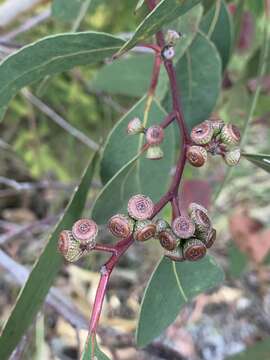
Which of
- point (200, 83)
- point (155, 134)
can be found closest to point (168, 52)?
point (155, 134)

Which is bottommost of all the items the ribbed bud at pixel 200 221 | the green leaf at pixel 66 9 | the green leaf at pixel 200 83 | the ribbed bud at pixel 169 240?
the ribbed bud at pixel 169 240

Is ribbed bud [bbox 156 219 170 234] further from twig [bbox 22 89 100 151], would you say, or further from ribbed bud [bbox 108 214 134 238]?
twig [bbox 22 89 100 151]

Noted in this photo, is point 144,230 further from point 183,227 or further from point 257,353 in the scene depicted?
point 257,353

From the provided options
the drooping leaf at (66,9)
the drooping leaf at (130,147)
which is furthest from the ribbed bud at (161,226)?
the drooping leaf at (66,9)

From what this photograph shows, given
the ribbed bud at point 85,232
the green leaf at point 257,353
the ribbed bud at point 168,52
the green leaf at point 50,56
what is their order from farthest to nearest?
the green leaf at point 257,353
the ribbed bud at point 168,52
the green leaf at point 50,56
the ribbed bud at point 85,232

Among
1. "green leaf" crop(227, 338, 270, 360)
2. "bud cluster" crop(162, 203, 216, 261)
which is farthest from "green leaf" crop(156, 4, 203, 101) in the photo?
"green leaf" crop(227, 338, 270, 360)

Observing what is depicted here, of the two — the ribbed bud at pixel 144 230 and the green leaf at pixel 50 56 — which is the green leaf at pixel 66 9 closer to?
the green leaf at pixel 50 56

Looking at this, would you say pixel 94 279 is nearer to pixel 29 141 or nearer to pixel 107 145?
pixel 29 141
